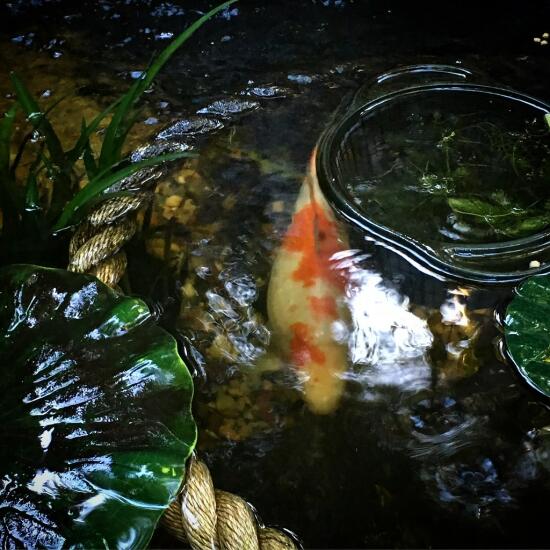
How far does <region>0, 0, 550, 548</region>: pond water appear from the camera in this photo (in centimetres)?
145

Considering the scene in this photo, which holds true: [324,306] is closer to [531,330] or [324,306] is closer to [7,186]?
[531,330]

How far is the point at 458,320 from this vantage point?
1757 mm

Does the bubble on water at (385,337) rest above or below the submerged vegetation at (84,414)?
below

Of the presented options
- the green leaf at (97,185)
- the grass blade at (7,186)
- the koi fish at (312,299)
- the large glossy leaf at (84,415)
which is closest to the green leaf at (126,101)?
the green leaf at (97,185)

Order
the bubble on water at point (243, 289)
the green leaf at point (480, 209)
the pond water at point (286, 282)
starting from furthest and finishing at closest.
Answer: the green leaf at point (480, 209) → the bubble on water at point (243, 289) → the pond water at point (286, 282)

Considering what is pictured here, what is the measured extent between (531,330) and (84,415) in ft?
3.76

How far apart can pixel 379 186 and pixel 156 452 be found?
131 cm

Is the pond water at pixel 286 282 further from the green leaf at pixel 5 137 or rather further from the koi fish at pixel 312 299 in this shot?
the green leaf at pixel 5 137

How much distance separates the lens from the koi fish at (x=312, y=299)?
5.36ft

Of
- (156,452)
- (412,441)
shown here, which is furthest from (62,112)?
(412,441)

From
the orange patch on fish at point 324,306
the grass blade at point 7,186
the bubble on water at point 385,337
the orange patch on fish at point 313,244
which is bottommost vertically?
the bubble on water at point 385,337

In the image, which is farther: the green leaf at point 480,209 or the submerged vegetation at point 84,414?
the green leaf at point 480,209

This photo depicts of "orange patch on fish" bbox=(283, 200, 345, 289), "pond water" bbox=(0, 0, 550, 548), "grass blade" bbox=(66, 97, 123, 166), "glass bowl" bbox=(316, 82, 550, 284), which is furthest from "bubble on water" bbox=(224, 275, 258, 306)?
"grass blade" bbox=(66, 97, 123, 166)

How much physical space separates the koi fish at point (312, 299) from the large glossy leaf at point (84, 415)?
47 cm
